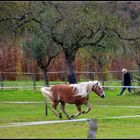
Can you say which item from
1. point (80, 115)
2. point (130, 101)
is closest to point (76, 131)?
point (80, 115)

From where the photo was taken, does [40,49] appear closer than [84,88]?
No

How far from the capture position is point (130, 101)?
29047mm

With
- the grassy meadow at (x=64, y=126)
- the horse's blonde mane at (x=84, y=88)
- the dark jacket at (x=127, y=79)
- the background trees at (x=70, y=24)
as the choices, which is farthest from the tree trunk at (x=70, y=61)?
the horse's blonde mane at (x=84, y=88)

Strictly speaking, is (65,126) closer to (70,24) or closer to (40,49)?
(70,24)

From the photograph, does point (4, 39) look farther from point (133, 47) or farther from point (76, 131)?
point (76, 131)

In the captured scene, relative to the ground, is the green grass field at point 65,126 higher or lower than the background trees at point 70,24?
lower

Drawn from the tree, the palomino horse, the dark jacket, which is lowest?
the dark jacket

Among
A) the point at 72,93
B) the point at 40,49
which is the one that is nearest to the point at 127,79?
the point at 40,49

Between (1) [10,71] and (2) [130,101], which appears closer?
(2) [130,101]

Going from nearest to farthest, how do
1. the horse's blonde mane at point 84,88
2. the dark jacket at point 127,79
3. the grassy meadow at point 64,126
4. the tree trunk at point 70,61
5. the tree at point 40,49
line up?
the grassy meadow at point 64,126 → the horse's blonde mane at point 84,88 → the tree trunk at point 70,61 → the dark jacket at point 127,79 → the tree at point 40,49

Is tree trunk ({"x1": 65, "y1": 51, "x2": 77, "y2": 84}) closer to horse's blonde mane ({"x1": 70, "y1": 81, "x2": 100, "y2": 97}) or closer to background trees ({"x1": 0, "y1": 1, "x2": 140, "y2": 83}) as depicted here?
background trees ({"x1": 0, "y1": 1, "x2": 140, "y2": 83})

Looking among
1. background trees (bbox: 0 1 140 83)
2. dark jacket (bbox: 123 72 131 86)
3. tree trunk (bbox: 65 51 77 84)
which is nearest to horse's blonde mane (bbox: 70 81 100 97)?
background trees (bbox: 0 1 140 83)

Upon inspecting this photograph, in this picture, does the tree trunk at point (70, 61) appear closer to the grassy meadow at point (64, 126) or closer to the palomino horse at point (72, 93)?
the grassy meadow at point (64, 126)

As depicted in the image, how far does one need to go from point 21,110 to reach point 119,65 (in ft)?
90.5
